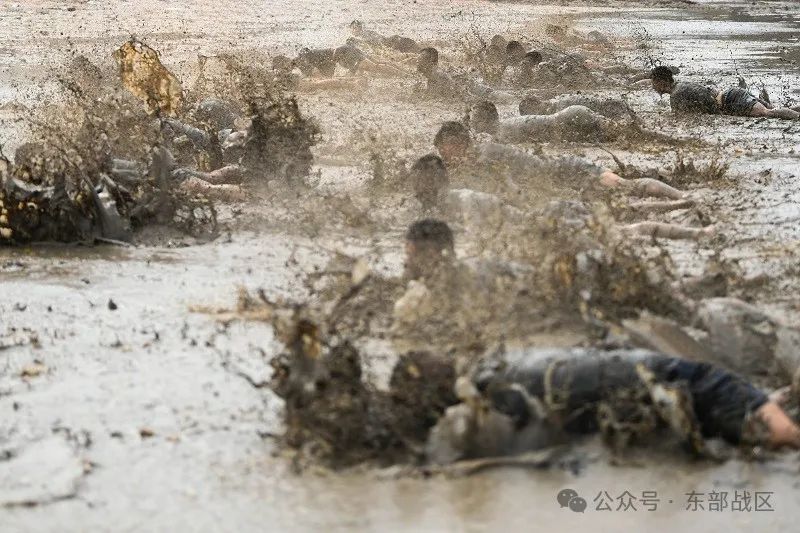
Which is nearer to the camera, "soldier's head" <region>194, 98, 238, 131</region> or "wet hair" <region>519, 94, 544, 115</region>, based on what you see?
"soldier's head" <region>194, 98, 238, 131</region>

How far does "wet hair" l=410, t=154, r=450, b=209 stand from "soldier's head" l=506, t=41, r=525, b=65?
7587 millimetres

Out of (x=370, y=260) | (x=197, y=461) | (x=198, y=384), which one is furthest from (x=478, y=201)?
(x=197, y=461)

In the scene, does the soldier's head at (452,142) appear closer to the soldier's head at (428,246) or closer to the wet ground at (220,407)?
the wet ground at (220,407)

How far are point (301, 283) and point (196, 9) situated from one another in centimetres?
1929

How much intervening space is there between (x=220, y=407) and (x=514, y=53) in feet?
37.3

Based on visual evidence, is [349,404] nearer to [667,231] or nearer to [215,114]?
[667,231]

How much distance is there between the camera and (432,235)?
237 inches

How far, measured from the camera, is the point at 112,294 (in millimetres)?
6895

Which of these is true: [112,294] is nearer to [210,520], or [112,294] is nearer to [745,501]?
[210,520]

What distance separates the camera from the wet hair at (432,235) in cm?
602

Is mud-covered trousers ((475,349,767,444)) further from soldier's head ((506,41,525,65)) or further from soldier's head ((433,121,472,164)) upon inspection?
soldier's head ((506,41,525,65))

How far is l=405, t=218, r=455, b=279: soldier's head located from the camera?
6012mm

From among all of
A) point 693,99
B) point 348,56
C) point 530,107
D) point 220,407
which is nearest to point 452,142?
point 530,107

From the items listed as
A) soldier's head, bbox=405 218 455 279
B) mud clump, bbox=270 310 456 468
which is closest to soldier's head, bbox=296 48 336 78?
soldier's head, bbox=405 218 455 279
